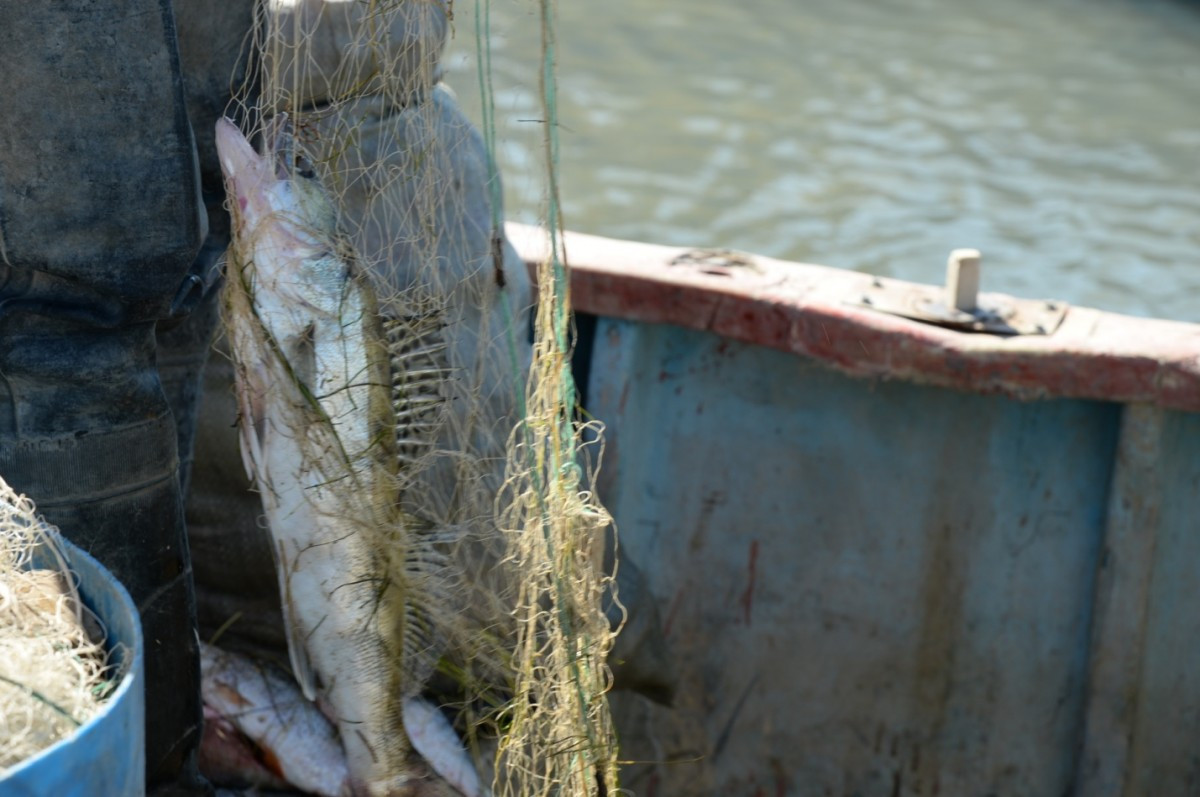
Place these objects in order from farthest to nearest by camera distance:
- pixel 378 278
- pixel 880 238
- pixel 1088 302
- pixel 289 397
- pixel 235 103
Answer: pixel 880 238
pixel 1088 302
pixel 235 103
pixel 378 278
pixel 289 397

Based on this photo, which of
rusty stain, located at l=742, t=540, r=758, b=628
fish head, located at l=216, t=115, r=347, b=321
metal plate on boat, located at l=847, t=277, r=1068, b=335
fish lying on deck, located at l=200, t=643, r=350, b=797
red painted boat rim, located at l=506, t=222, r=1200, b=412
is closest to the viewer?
fish head, located at l=216, t=115, r=347, b=321

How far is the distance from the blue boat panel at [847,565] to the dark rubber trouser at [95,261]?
1.38m

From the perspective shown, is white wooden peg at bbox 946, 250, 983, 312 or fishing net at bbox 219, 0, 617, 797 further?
white wooden peg at bbox 946, 250, 983, 312

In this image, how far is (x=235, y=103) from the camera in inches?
90.2

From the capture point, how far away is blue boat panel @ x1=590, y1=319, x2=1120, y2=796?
3.08 meters

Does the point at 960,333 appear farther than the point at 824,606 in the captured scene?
No

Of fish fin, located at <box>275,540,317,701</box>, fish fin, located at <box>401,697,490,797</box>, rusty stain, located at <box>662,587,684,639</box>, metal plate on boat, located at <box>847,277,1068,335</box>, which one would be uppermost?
metal plate on boat, located at <box>847,277,1068,335</box>

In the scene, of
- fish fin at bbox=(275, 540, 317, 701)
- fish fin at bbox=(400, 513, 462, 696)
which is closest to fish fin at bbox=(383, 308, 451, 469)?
fish fin at bbox=(400, 513, 462, 696)

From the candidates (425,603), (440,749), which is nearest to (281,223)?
(425,603)

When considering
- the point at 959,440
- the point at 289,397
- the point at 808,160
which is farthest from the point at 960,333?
the point at 808,160

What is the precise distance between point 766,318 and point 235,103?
4.24ft

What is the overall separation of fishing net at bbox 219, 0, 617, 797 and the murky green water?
3.66 m

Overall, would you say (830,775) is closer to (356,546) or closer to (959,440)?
(959,440)

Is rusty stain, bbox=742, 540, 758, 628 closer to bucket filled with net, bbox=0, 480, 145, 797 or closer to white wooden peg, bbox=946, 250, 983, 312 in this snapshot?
white wooden peg, bbox=946, 250, 983, 312
